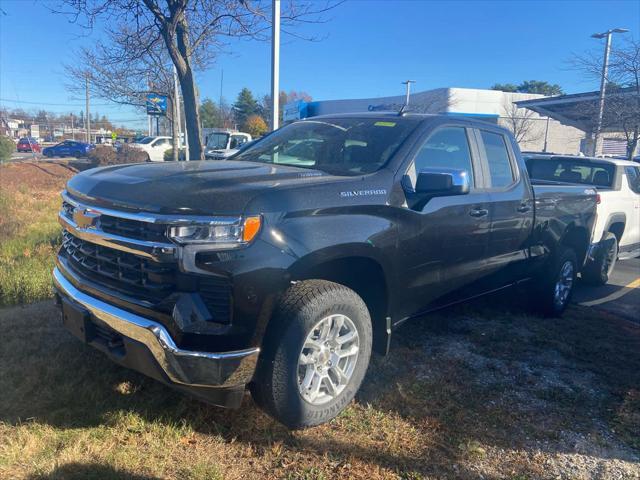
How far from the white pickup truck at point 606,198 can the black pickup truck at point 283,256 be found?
3.67 meters

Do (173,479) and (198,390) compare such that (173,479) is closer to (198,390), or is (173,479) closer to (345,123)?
(198,390)

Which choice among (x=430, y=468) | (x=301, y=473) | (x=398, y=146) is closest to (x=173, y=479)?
(x=301, y=473)

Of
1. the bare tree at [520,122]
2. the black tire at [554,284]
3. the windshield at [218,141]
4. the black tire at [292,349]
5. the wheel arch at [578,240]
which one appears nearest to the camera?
the black tire at [292,349]

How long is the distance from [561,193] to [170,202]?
433 centimetres

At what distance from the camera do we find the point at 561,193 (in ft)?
Answer: 18.1

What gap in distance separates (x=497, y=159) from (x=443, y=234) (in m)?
1.29

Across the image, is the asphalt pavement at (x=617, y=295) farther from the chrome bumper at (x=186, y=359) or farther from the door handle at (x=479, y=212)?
the chrome bumper at (x=186, y=359)

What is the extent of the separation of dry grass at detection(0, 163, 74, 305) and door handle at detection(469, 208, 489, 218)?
4574 mm

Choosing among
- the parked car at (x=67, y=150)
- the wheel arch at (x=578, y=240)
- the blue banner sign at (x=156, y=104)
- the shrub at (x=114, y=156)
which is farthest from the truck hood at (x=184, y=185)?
the parked car at (x=67, y=150)

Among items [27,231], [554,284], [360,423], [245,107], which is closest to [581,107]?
[554,284]

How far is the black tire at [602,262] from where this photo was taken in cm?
732

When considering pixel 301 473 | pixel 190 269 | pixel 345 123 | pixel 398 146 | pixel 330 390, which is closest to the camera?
pixel 190 269

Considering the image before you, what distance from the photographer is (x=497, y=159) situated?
4742mm

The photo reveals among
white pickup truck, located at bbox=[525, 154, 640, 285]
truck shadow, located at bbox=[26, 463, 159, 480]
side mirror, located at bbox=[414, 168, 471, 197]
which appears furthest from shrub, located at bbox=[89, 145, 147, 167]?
truck shadow, located at bbox=[26, 463, 159, 480]
